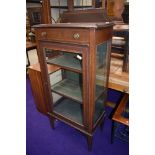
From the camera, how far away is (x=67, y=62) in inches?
58.1

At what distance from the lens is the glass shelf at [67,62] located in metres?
1.33

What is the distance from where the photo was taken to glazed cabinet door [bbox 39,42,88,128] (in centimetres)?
137

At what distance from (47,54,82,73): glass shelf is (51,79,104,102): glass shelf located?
1.00ft

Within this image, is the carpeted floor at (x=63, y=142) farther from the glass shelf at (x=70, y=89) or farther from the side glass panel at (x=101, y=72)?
the glass shelf at (x=70, y=89)

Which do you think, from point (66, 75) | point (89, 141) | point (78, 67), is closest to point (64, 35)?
point (78, 67)

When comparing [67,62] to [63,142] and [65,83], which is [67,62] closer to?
[65,83]

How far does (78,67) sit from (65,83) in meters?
0.56

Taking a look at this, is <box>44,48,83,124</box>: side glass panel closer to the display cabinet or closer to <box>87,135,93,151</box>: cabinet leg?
the display cabinet

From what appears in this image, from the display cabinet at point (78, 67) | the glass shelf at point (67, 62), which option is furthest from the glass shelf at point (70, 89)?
the glass shelf at point (67, 62)
